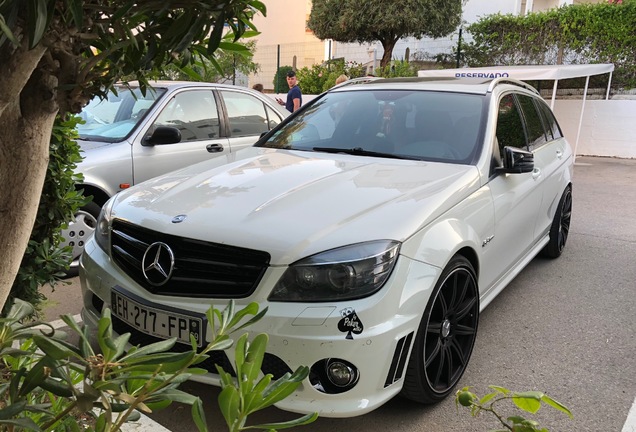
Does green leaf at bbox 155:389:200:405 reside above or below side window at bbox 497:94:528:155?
below

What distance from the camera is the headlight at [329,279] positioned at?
7.65 ft

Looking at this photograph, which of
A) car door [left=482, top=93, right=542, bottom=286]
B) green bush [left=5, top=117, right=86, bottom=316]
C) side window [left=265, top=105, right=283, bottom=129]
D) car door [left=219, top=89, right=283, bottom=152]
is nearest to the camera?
green bush [left=5, top=117, right=86, bottom=316]

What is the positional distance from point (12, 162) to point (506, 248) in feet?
10.1

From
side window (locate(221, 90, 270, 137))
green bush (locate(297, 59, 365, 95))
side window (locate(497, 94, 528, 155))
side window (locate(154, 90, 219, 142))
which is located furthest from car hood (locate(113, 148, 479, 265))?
green bush (locate(297, 59, 365, 95))

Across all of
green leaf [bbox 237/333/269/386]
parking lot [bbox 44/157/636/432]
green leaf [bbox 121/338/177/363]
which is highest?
green leaf [bbox 121/338/177/363]

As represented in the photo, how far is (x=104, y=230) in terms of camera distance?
302 cm

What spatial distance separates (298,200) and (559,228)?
329 cm

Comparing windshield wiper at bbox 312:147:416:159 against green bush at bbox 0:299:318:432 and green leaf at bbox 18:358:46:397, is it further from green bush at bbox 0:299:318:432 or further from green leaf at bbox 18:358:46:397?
green leaf at bbox 18:358:46:397

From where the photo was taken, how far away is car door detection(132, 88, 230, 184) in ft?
16.0

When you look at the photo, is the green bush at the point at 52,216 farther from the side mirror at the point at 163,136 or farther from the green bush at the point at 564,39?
the green bush at the point at 564,39

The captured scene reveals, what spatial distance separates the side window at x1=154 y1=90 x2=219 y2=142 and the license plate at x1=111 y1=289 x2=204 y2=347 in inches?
111

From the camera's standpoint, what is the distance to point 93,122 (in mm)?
5195

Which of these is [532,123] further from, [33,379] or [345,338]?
[33,379]

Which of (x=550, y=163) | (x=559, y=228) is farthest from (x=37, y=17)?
(x=559, y=228)
